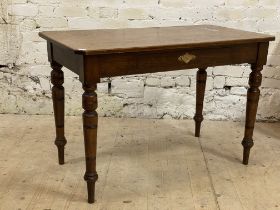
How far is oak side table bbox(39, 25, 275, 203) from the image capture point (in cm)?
164

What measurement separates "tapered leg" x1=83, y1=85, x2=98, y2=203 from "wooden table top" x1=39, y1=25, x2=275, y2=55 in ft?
0.62

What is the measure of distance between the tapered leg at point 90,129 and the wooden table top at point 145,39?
189 millimetres

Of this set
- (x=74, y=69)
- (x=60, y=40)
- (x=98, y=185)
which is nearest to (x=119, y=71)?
(x=74, y=69)

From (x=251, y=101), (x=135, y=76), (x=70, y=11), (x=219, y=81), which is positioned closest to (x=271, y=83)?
(x=219, y=81)

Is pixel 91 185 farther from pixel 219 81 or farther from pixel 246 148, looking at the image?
pixel 219 81

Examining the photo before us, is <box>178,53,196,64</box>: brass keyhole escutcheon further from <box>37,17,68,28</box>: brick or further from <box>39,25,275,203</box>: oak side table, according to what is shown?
<box>37,17,68,28</box>: brick

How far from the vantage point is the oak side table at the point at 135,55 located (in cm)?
164

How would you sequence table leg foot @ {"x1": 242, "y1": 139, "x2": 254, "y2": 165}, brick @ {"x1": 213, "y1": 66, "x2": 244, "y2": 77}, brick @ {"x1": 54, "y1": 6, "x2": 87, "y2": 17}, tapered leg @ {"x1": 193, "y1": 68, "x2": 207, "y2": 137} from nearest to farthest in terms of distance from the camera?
table leg foot @ {"x1": 242, "y1": 139, "x2": 254, "y2": 165}, tapered leg @ {"x1": 193, "y1": 68, "x2": 207, "y2": 137}, brick @ {"x1": 54, "y1": 6, "x2": 87, "y2": 17}, brick @ {"x1": 213, "y1": 66, "x2": 244, "y2": 77}

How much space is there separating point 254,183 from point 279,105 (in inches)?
43.4

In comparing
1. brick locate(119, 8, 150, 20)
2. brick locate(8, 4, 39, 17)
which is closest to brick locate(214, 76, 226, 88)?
brick locate(119, 8, 150, 20)

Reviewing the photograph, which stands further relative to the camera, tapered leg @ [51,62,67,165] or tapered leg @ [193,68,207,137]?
tapered leg @ [193,68,207,137]

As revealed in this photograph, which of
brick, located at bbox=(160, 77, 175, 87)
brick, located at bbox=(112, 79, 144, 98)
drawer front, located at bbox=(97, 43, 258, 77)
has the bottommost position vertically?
brick, located at bbox=(112, 79, 144, 98)

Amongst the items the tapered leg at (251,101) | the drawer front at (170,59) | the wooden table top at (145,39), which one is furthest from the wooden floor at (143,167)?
the wooden table top at (145,39)

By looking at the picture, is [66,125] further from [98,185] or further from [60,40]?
[60,40]
